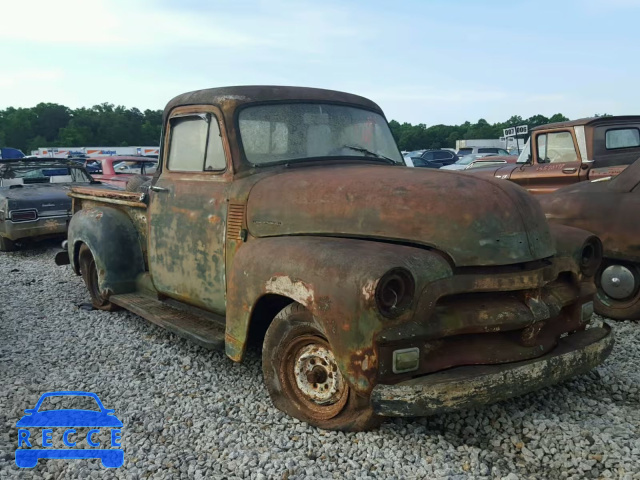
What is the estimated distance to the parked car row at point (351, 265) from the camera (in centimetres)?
287

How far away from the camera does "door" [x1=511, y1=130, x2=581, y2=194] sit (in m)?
8.12

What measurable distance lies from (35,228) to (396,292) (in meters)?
8.19

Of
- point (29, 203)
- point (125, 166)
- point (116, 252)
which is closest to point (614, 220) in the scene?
point (116, 252)

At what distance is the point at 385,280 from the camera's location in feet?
9.18

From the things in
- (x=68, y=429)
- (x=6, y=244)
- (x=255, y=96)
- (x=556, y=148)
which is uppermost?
(x=255, y=96)

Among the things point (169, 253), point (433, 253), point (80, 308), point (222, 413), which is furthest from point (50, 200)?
point (433, 253)

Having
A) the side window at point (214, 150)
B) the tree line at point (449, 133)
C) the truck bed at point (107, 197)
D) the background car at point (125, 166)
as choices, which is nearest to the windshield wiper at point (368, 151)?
the side window at point (214, 150)

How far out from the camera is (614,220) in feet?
17.5

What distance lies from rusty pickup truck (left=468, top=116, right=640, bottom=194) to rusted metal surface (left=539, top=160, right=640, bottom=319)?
2.04 m

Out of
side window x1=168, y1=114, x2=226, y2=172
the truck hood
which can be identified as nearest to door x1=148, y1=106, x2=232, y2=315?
side window x1=168, y1=114, x2=226, y2=172

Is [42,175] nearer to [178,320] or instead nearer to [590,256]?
[178,320]

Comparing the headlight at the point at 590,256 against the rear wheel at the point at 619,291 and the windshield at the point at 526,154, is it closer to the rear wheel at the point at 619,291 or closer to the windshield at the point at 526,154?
the rear wheel at the point at 619,291

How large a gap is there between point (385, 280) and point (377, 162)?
1.92 m

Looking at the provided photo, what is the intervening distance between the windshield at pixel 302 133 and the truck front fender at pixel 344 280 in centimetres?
99
